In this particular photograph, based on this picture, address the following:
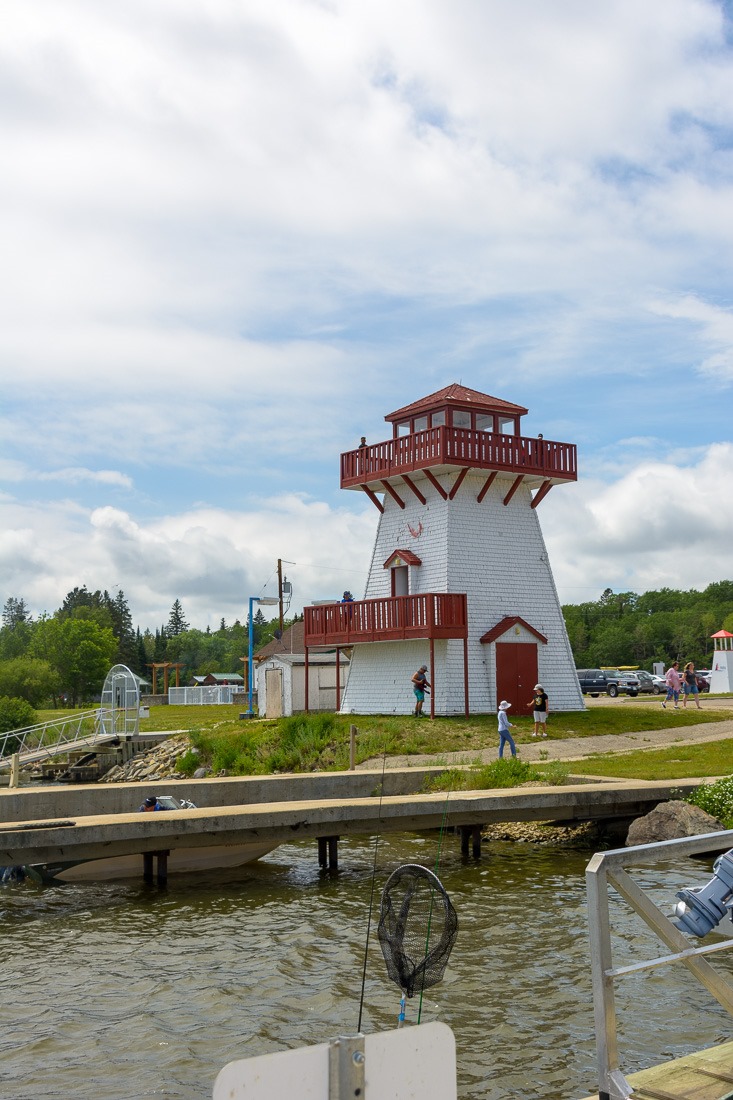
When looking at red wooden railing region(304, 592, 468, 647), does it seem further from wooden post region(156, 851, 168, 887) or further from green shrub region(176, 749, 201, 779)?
wooden post region(156, 851, 168, 887)

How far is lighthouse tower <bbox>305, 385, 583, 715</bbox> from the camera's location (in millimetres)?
35688

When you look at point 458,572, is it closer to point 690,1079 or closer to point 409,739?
point 409,739

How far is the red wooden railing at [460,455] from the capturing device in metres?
35.7

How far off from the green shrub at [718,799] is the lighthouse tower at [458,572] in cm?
1598

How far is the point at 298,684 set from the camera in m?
48.8

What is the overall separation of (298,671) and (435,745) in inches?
757

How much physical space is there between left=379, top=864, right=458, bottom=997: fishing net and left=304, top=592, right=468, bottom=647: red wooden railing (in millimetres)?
28451

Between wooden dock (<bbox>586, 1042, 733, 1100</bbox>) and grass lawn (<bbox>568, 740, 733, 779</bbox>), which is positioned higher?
wooden dock (<bbox>586, 1042, 733, 1100</bbox>)

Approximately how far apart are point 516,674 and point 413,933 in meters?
30.7

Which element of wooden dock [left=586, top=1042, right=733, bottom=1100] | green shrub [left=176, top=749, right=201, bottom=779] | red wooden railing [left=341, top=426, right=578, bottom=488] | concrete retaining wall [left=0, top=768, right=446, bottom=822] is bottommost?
green shrub [left=176, top=749, right=201, bottom=779]

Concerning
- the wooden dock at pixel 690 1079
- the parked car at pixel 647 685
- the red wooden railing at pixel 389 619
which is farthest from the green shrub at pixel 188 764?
the parked car at pixel 647 685

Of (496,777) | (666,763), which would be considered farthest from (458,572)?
(496,777)

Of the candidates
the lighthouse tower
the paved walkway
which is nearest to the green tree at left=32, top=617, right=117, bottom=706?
the lighthouse tower

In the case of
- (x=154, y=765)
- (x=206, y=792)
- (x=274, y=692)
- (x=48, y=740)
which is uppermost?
(x=274, y=692)
